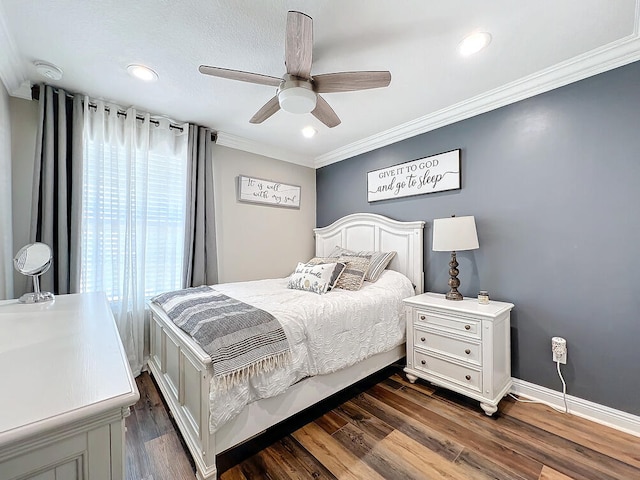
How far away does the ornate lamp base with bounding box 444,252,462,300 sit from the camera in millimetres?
2357

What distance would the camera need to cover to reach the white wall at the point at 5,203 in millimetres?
1880

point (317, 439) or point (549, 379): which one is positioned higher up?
point (549, 379)

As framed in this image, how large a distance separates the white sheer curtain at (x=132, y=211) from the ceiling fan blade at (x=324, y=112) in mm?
1701

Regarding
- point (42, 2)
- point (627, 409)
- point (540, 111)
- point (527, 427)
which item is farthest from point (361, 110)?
point (627, 409)

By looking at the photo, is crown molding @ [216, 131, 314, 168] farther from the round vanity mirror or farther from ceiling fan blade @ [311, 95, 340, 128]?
the round vanity mirror

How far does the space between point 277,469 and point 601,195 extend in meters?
2.75

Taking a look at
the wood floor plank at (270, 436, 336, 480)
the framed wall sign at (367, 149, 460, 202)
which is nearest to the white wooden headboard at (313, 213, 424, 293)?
the framed wall sign at (367, 149, 460, 202)

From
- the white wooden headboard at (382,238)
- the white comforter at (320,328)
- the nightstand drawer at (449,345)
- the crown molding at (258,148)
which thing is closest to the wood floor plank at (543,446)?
the nightstand drawer at (449,345)

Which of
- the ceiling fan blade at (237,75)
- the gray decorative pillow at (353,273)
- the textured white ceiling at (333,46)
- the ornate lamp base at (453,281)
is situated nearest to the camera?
the textured white ceiling at (333,46)

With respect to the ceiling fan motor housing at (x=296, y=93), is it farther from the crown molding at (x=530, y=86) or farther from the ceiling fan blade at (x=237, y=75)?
the crown molding at (x=530, y=86)

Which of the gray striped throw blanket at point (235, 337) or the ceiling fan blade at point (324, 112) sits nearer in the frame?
the gray striped throw blanket at point (235, 337)

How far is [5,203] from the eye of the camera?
197 cm

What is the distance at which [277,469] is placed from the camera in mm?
1468

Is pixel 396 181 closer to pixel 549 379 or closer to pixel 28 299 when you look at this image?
pixel 549 379
